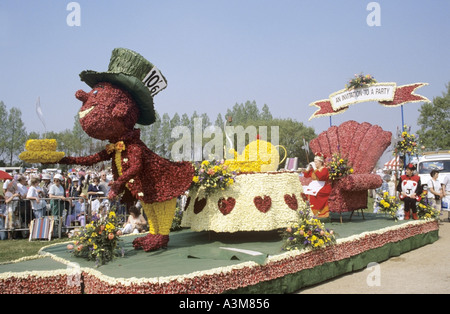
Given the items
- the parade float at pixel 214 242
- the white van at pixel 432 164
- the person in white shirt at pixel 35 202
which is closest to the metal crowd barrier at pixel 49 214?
the person in white shirt at pixel 35 202

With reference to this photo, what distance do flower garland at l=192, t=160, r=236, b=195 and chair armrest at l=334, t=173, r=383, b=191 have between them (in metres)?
3.39

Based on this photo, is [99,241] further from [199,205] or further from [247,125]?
[247,125]

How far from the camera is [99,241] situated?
5012 millimetres

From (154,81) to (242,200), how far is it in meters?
Result: 2.23

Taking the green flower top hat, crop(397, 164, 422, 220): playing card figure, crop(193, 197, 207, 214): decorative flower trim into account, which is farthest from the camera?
crop(397, 164, 422, 220): playing card figure

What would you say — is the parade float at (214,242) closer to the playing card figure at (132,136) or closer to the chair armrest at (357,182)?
the playing card figure at (132,136)

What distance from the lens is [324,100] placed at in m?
11.4

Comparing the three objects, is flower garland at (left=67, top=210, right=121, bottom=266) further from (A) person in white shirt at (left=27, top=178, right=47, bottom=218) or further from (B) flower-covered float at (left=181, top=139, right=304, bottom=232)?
(A) person in white shirt at (left=27, top=178, right=47, bottom=218)

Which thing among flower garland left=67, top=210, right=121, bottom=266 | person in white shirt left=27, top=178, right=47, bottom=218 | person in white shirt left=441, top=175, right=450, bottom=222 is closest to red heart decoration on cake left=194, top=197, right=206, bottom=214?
flower garland left=67, top=210, right=121, bottom=266

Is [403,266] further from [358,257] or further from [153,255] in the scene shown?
[153,255]

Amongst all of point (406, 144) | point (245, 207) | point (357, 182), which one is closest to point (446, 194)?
point (406, 144)

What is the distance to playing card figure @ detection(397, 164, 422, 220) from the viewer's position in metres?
8.95

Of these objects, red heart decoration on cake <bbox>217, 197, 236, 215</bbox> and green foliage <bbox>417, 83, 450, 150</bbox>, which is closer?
red heart decoration on cake <bbox>217, 197, 236, 215</bbox>

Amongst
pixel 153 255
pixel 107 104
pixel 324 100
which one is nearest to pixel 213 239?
pixel 153 255
